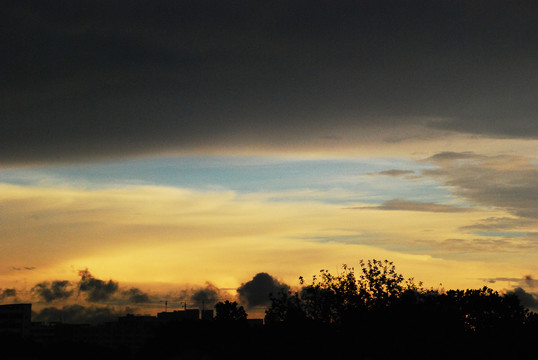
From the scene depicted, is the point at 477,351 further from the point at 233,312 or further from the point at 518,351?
the point at 233,312

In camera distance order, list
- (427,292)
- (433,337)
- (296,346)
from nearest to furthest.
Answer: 1. (296,346)
2. (433,337)
3. (427,292)

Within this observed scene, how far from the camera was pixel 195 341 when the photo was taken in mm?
57531

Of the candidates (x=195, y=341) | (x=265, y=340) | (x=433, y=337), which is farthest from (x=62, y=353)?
(x=433, y=337)

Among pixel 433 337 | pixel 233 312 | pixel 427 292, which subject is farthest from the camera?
pixel 233 312

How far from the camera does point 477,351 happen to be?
200ft

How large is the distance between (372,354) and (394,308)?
715 cm

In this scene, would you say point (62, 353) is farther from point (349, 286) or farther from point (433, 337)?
point (433, 337)

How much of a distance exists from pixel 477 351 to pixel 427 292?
1359 cm

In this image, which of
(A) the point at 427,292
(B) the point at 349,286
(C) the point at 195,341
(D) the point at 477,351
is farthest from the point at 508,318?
(C) the point at 195,341

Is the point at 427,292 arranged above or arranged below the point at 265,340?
above

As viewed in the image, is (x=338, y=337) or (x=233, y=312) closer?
(x=338, y=337)

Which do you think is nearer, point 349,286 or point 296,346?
point 296,346

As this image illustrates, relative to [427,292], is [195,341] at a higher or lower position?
lower

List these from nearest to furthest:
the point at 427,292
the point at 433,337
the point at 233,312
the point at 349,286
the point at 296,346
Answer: the point at 296,346, the point at 433,337, the point at 349,286, the point at 427,292, the point at 233,312
